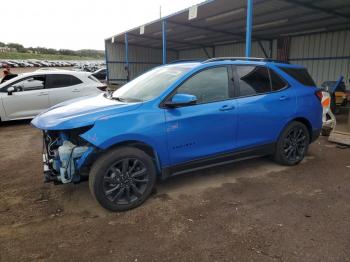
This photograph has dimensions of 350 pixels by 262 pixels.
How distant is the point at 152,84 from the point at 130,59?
812 inches

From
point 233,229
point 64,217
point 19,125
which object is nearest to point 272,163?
point 233,229

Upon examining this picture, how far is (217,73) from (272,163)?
205 cm

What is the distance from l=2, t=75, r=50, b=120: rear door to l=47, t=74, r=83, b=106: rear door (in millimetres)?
169

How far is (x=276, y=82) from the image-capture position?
4.42 metres

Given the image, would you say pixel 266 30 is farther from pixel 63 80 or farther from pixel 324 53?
pixel 63 80

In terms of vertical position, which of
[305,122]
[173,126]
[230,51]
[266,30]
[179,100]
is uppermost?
[266,30]

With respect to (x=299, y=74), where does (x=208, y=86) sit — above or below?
below

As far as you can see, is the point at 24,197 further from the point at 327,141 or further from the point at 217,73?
the point at 327,141

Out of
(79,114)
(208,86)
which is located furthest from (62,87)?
(208,86)

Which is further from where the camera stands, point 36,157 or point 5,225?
point 36,157

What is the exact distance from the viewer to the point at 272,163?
16.1ft

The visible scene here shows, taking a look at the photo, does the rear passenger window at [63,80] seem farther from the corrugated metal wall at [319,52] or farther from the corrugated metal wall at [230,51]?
the corrugated metal wall at [230,51]

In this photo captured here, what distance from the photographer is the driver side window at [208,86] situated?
3652 mm

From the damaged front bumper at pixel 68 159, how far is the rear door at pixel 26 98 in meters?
5.56
